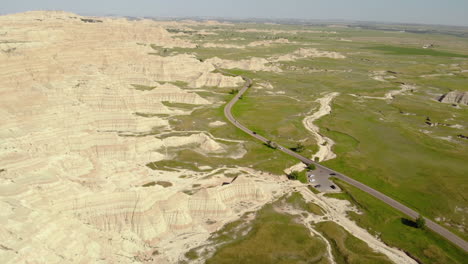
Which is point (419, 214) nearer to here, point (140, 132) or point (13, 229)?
point (13, 229)

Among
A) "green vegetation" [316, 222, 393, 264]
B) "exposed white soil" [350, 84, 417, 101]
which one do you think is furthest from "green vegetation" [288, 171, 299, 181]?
"exposed white soil" [350, 84, 417, 101]

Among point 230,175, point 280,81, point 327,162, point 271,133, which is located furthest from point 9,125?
point 280,81

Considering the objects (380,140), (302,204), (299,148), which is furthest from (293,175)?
(380,140)

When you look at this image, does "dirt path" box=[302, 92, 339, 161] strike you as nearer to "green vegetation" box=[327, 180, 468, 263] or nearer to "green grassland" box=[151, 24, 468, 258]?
"green grassland" box=[151, 24, 468, 258]

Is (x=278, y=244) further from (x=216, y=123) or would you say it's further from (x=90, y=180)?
(x=216, y=123)

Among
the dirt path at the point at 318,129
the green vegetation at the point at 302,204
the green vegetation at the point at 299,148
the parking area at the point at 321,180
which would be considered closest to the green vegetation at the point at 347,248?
the green vegetation at the point at 302,204

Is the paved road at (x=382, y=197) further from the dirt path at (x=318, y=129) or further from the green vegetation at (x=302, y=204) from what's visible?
the green vegetation at (x=302, y=204)
